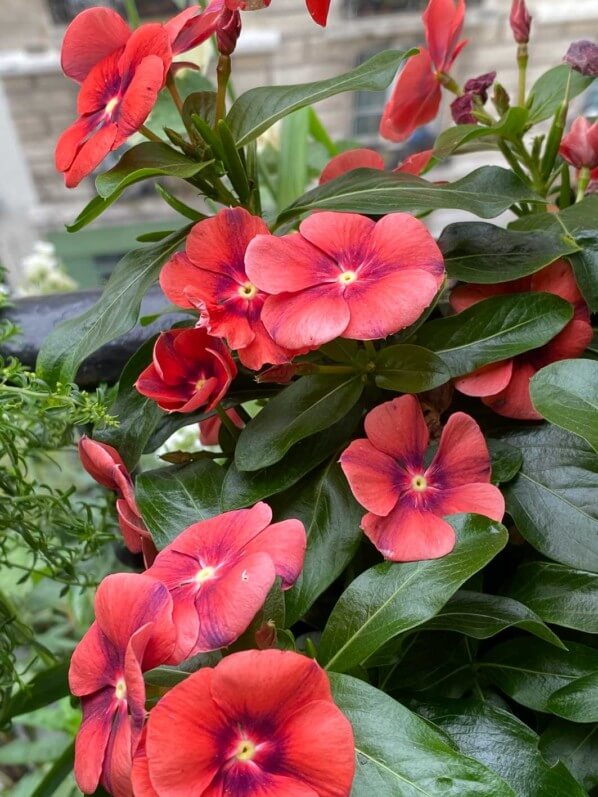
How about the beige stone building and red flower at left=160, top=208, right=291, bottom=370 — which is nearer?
red flower at left=160, top=208, right=291, bottom=370

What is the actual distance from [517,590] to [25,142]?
4.03 meters

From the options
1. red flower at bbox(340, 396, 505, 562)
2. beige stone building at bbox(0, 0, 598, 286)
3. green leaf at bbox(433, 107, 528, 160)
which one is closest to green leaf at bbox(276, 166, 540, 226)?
green leaf at bbox(433, 107, 528, 160)

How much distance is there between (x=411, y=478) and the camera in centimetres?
45

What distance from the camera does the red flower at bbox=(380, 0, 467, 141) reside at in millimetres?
589

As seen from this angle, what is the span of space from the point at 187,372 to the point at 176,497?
0.09m

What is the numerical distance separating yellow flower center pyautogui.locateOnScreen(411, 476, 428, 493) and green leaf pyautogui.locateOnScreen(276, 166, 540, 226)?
0.59 ft

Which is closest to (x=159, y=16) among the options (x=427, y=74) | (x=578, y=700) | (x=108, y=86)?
(x=427, y=74)

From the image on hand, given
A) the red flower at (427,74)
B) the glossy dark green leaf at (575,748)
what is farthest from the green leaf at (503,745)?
the red flower at (427,74)

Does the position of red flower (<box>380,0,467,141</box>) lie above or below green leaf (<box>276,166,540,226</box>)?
above

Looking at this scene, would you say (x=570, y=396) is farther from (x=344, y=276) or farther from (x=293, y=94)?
(x=293, y=94)

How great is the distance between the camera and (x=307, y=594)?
0.40 meters

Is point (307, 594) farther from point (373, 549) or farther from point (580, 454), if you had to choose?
point (580, 454)

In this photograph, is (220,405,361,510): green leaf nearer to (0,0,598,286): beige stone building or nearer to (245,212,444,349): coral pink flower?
(245,212,444,349): coral pink flower

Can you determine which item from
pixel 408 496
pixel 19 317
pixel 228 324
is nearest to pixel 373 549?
pixel 408 496
